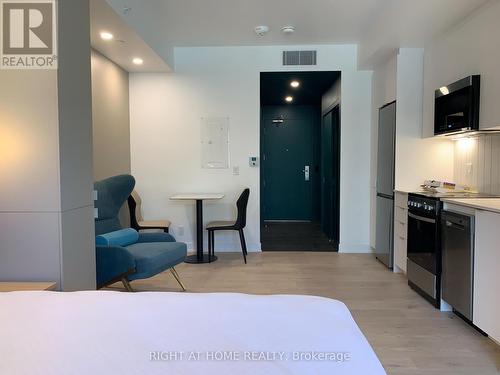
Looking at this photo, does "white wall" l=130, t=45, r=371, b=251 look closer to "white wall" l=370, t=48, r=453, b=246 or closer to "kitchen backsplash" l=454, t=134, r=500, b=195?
"white wall" l=370, t=48, r=453, b=246

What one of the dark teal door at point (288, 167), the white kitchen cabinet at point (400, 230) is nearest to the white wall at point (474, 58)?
the white kitchen cabinet at point (400, 230)

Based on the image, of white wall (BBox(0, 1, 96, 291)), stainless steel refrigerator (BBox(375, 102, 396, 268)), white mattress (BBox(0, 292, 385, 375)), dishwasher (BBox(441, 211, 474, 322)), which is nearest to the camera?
white mattress (BBox(0, 292, 385, 375))

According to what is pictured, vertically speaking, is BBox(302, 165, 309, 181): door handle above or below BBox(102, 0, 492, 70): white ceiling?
below

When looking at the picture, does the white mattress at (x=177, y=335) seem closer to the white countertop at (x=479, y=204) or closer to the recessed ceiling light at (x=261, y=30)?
the white countertop at (x=479, y=204)

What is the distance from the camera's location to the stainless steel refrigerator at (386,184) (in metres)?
4.06

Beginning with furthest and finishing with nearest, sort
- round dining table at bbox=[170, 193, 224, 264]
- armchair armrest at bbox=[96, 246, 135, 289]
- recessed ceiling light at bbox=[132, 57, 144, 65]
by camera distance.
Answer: round dining table at bbox=[170, 193, 224, 264] → recessed ceiling light at bbox=[132, 57, 144, 65] → armchair armrest at bbox=[96, 246, 135, 289]

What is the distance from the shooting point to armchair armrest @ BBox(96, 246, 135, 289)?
266cm

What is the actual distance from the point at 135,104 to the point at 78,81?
2912 millimetres

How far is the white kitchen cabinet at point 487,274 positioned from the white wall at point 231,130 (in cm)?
251

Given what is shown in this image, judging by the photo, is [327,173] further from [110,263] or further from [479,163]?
[110,263]

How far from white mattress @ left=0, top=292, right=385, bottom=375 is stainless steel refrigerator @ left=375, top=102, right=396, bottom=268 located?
298cm

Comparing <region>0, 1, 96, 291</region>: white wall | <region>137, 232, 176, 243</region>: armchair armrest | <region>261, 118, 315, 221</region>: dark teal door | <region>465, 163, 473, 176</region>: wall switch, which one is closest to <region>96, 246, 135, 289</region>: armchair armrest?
<region>0, 1, 96, 291</region>: white wall

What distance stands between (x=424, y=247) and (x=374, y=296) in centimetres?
64

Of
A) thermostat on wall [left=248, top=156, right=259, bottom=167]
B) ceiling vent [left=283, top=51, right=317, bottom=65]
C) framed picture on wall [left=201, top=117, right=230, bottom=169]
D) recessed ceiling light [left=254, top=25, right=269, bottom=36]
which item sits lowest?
thermostat on wall [left=248, top=156, right=259, bottom=167]
